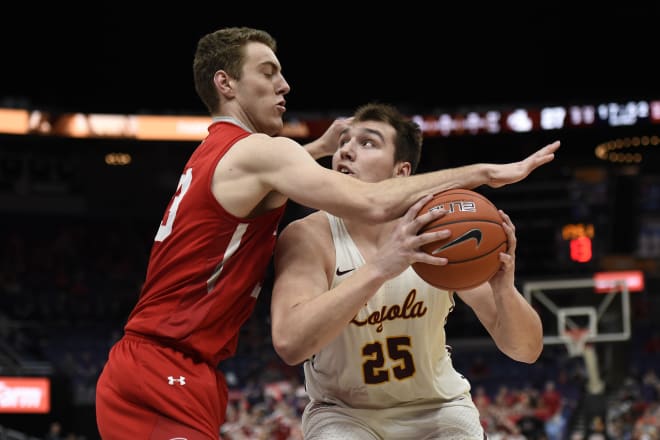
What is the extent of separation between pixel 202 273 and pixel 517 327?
143 cm

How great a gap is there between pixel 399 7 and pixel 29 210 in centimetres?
1087

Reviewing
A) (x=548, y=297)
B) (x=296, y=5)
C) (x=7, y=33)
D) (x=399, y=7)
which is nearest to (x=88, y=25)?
(x=7, y=33)

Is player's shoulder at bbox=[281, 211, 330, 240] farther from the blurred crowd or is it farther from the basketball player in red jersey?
the blurred crowd

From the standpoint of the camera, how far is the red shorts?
321 centimetres

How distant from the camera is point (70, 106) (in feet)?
62.6

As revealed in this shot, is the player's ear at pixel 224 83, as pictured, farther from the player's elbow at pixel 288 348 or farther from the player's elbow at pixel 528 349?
the player's elbow at pixel 528 349

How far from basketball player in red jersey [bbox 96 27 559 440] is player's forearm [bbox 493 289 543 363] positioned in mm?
677

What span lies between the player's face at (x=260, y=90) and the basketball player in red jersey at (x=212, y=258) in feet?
0.38

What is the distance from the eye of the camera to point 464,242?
10.3 ft

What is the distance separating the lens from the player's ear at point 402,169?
4.08 m

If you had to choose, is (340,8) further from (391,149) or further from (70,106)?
(391,149)

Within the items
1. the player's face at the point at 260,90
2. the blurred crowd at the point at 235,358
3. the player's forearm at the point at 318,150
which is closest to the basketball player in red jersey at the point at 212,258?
the player's face at the point at 260,90

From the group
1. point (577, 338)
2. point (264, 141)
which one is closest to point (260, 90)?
point (264, 141)

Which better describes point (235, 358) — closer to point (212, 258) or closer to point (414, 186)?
point (212, 258)
